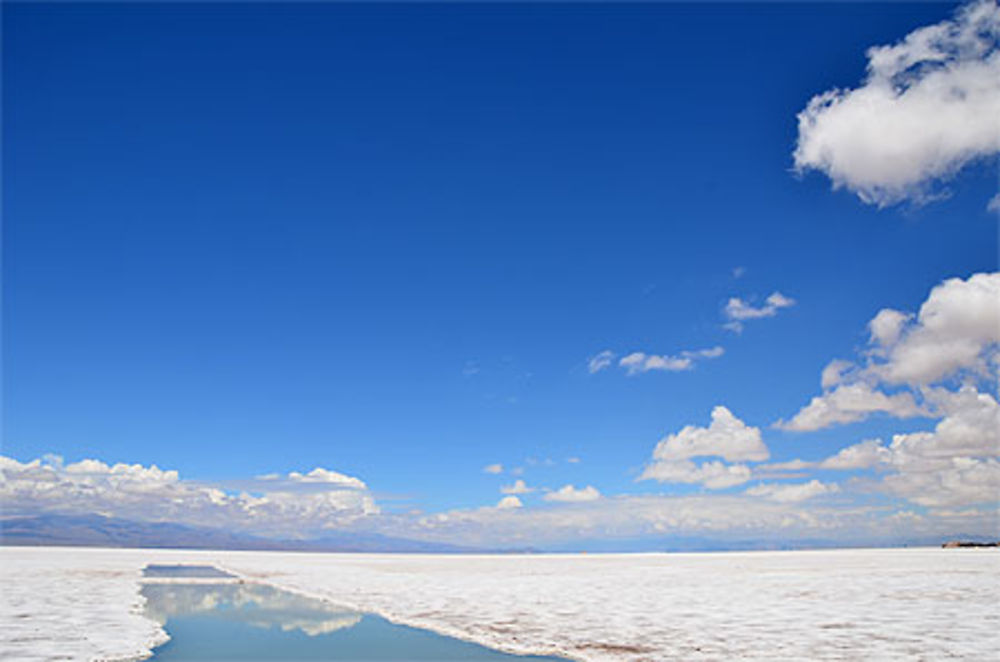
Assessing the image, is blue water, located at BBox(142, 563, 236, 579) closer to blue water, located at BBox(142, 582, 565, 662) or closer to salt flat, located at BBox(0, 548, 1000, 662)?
salt flat, located at BBox(0, 548, 1000, 662)

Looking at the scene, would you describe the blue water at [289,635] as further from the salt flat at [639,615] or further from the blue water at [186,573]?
the blue water at [186,573]

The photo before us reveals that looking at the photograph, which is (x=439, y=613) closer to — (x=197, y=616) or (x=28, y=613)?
(x=197, y=616)

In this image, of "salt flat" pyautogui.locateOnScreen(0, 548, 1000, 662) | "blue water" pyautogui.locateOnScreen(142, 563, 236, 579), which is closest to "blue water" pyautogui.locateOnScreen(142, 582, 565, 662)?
"salt flat" pyautogui.locateOnScreen(0, 548, 1000, 662)

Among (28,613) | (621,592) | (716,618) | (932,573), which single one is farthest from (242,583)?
(932,573)

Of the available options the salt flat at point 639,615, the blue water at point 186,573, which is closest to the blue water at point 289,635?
the salt flat at point 639,615

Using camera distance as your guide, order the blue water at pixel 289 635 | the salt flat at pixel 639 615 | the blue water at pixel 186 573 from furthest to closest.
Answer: the blue water at pixel 186 573, the blue water at pixel 289 635, the salt flat at pixel 639 615

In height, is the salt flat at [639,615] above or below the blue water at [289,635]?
above

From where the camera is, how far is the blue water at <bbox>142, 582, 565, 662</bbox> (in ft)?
54.1

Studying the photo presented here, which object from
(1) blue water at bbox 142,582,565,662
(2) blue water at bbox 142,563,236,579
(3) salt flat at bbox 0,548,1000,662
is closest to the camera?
(3) salt flat at bbox 0,548,1000,662

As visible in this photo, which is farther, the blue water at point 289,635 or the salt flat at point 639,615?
the blue water at point 289,635

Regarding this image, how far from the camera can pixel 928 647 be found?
1541cm

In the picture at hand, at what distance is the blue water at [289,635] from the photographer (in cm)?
1650

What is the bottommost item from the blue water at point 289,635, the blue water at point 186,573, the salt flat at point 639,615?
the blue water at point 186,573

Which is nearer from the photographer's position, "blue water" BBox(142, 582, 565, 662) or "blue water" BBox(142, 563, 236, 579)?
"blue water" BBox(142, 582, 565, 662)
